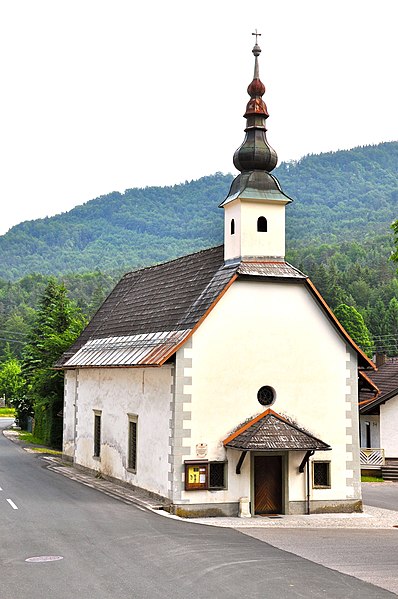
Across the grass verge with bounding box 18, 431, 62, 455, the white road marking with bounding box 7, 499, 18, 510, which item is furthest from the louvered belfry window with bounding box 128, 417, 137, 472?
the grass verge with bounding box 18, 431, 62, 455

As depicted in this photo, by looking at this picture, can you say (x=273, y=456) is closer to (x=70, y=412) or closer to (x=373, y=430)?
(x=70, y=412)

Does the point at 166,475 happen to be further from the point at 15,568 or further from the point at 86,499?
the point at 15,568

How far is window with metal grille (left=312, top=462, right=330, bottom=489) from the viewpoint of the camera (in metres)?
23.3

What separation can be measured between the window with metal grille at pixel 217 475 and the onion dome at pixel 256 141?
9.03 m

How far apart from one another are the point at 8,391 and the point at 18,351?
5537 cm

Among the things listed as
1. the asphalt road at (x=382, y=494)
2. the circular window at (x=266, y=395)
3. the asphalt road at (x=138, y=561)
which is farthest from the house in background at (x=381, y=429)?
the asphalt road at (x=138, y=561)

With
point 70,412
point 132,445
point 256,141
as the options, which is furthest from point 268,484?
point 70,412

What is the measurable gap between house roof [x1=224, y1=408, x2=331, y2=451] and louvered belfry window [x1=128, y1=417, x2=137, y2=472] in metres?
4.56

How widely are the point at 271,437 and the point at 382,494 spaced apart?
10.5 meters

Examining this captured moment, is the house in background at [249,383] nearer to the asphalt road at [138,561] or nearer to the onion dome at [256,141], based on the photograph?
the onion dome at [256,141]

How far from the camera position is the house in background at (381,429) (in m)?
37.3

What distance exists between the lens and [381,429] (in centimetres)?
3947

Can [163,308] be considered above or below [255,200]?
below

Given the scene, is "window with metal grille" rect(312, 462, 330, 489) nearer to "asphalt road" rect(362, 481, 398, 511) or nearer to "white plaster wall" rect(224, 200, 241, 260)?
"asphalt road" rect(362, 481, 398, 511)
